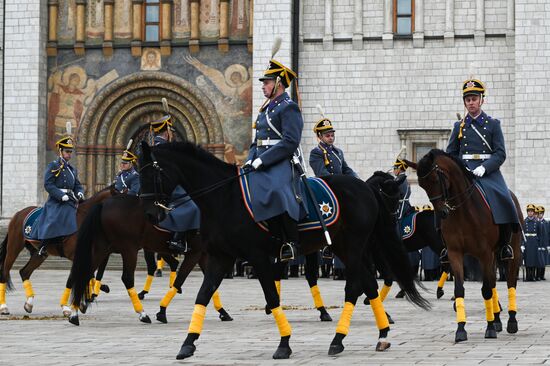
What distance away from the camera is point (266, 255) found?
10.6 meters

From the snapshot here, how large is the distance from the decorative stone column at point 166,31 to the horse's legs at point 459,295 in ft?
78.7

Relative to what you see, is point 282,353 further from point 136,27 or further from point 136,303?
point 136,27

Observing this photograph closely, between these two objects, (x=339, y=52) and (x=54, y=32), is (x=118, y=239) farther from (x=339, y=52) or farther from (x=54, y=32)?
(x=54, y=32)

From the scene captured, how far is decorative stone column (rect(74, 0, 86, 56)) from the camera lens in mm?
35656

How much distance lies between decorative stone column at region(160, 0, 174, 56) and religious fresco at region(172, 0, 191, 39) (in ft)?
0.51

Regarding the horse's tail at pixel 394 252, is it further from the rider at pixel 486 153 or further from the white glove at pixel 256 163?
the white glove at pixel 256 163

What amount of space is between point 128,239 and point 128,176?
4846 millimetres

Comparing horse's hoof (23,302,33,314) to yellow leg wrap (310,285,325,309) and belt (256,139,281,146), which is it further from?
belt (256,139,281,146)

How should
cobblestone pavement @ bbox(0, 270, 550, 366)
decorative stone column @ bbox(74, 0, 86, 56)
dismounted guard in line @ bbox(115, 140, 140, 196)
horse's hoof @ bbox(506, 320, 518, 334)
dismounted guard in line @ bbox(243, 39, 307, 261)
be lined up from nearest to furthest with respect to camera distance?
cobblestone pavement @ bbox(0, 270, 550, 366) < dismounted guard in line @ bbox(243, 39, 307, 261) < horse's hoof @ bbox(506, 320, 518, 334) < dismounted guard in line @ bbox(115, 140, 140, 196) < decorative stone column @ bbox(74, 0, 86, 56)

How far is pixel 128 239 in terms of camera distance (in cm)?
1525

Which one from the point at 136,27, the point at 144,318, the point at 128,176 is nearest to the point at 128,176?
the point at 128,176

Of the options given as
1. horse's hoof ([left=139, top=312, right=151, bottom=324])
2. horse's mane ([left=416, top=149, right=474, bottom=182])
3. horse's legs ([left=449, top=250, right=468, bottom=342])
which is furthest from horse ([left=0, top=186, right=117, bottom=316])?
horse's legs ([left=449, top=250, right=468, bottom=342])

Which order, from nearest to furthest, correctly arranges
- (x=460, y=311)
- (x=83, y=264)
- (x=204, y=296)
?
(x=204, y=296) → (x=460, y=311) → (x=83, y=264)

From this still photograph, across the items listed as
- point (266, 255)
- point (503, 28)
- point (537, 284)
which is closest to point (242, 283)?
point (537, 284)
